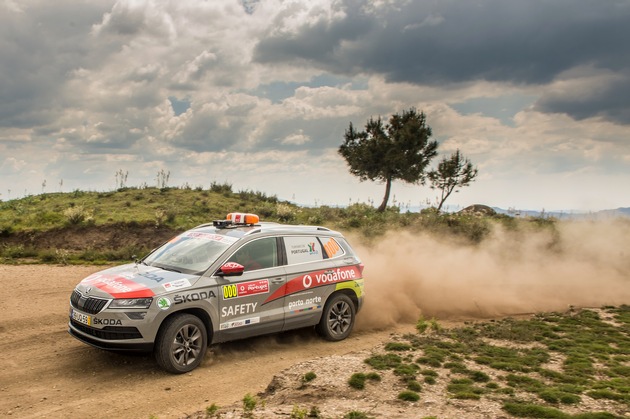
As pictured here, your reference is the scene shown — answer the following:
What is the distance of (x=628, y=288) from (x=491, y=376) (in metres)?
11.3

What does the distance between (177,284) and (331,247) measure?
336 cm

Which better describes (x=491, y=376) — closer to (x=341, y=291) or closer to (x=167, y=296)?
(x=341, y=291)

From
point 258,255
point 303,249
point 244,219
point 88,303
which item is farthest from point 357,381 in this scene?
point 88,303

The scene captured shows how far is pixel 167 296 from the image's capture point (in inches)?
288

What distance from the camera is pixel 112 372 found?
7.54 metres

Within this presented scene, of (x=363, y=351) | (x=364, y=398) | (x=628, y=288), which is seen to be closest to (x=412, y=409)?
(x=364, y=398)

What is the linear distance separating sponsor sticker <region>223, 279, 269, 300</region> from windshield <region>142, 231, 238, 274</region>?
1.66ft

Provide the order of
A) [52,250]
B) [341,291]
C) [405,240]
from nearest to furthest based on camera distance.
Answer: [341,291], [52,250], [405,240]

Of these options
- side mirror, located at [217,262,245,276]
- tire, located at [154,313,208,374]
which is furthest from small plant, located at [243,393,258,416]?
side mirror, located at [217,262,245,276]

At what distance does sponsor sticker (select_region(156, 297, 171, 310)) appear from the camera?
7.20 m

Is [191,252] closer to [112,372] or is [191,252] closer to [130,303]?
[130,303]

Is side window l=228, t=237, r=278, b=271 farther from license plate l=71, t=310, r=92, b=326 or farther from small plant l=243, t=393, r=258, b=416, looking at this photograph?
small plant l=243, t=393, r=258, b=416

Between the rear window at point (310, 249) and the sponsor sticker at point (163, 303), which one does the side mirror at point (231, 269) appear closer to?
the sponsor sticker at point (163, 303)

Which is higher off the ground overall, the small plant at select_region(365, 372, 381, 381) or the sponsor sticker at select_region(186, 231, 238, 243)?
the sponsor sticker at select_region(186, 231, 238, 243)
